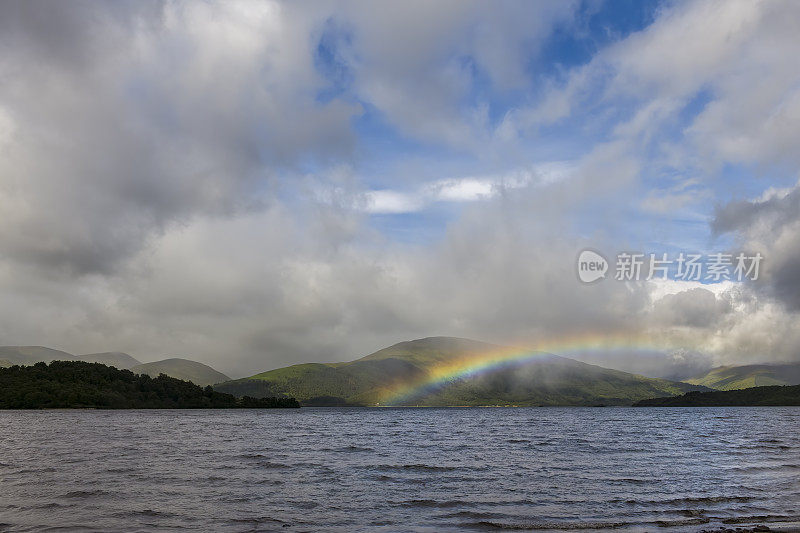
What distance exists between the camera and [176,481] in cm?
3850

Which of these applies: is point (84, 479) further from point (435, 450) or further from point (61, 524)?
point (435, 450)

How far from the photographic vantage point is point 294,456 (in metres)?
58.0

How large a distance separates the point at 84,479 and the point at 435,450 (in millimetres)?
38814

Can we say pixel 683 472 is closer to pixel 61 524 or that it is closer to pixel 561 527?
pixel 561 527

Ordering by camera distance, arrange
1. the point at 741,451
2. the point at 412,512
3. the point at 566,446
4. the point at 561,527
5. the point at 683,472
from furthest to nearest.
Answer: the point at 566,446, the point at 741,451, the point at 683,472, the point at 412,512, the point at 561,527

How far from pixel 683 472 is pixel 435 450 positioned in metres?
29.0

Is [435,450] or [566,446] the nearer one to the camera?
[435,450]

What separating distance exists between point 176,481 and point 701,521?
34.4m

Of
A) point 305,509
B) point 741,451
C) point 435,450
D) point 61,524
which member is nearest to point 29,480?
point 61,524

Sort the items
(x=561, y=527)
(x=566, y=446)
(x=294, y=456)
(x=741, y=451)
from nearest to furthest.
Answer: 1. (x=561, y=527)
2. (x=294, y=456)
3. (x=741, y=451)
4. (x=566, y=446)

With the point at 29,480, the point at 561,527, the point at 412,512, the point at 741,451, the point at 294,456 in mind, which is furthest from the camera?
the point at 741,451

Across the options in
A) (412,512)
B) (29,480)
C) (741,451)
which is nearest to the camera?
(412,512)

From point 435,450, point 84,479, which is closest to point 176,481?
point 84,479

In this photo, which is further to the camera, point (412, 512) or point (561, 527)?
point (412, 512)
